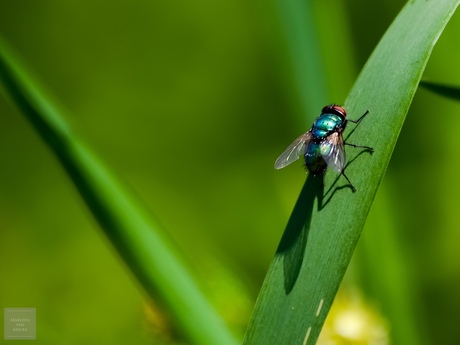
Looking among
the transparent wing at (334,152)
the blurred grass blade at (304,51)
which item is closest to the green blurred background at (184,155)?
the blurred grass blade at (304,51)

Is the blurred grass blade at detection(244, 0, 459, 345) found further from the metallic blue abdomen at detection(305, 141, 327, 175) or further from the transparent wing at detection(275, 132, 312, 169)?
the transparent wing at detection(275, 132, 312, 169)

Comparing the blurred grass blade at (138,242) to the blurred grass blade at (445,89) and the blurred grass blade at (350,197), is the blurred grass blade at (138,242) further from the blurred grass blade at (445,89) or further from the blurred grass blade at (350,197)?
the blurred grass blade at (445,89)

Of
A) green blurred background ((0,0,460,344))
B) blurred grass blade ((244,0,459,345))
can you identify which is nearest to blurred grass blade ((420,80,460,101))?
blurred grass blade ((244,0,459,345))

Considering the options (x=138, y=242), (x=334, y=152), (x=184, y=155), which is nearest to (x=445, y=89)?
(x=334, y=152)

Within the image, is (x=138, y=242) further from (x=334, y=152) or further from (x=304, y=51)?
(x=304, y=51)

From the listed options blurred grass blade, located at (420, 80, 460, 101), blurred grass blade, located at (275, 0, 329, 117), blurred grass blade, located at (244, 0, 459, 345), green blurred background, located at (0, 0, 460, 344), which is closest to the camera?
blurred grass blade, located at (244, 0, 459, 345)

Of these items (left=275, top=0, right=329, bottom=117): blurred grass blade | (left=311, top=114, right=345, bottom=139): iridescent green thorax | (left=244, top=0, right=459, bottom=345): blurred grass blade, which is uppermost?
(left=275, top=0, right=329, bottom=117): blurred grass blade
